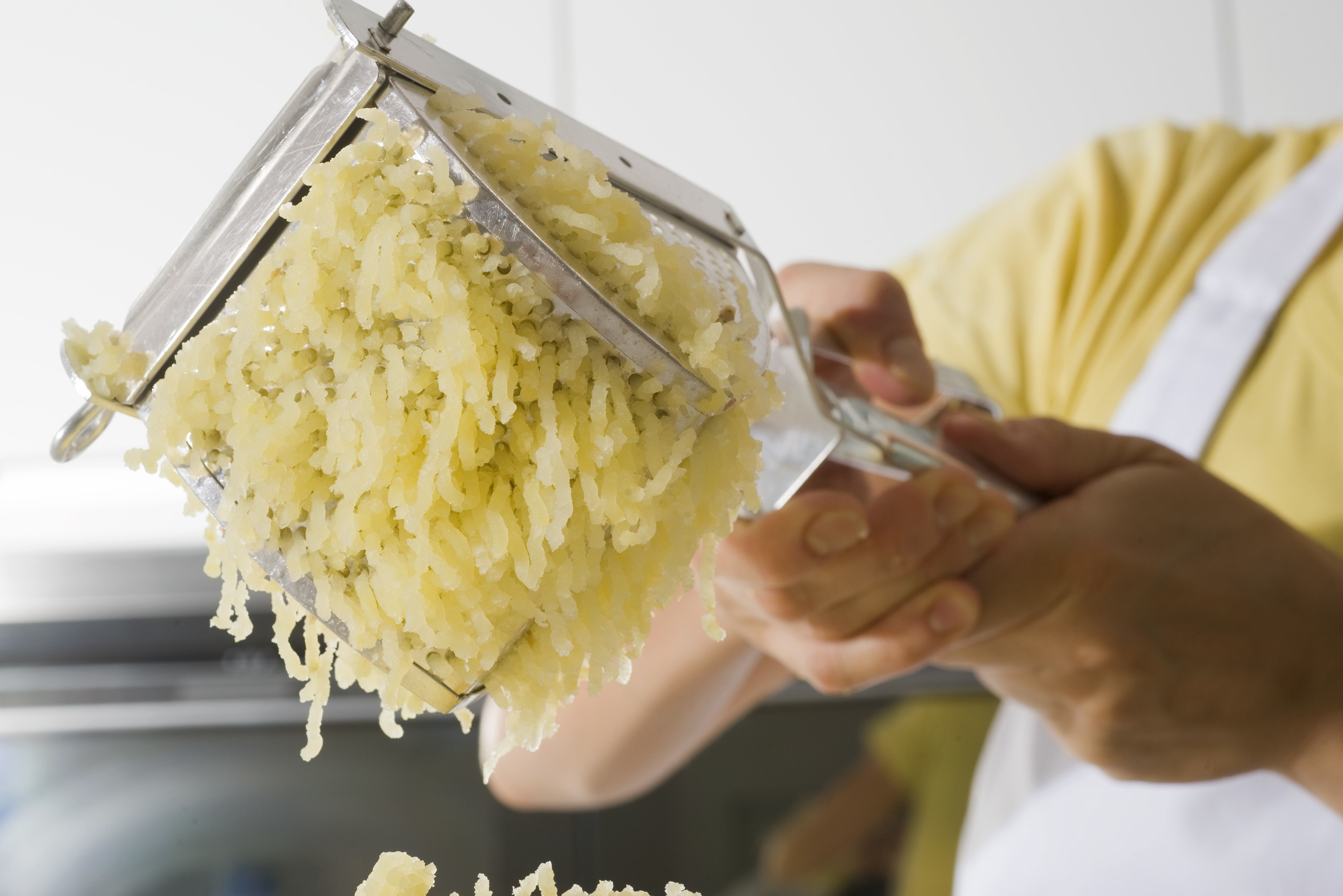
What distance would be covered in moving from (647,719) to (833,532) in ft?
1.22

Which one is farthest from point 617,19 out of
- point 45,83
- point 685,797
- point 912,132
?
point 685,797

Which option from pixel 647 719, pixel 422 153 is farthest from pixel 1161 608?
pixel 422 153

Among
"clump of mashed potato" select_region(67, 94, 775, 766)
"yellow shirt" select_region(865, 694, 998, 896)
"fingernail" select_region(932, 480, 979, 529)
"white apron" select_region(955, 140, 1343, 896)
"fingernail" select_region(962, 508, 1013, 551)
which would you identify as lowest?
"yellow shirt" select_region(865, 694, 998, 896)

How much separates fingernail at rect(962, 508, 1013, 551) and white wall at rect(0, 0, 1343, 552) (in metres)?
0.79

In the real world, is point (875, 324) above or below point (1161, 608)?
above

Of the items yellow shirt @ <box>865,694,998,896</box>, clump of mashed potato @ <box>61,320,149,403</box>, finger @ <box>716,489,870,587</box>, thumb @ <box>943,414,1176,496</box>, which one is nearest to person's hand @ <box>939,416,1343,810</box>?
thumb @ <box>943,414,1176,496</box>

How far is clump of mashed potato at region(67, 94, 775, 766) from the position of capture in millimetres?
290

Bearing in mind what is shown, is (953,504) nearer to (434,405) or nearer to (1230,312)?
(434,405)

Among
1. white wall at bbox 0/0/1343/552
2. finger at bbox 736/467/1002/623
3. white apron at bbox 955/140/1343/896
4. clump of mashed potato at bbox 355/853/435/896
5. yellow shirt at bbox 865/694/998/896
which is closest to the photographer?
clump of mashed potato at bbox 355/853/435/896

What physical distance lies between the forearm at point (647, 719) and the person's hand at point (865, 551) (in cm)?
14

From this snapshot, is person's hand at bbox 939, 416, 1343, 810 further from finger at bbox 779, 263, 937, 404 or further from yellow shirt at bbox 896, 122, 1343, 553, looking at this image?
yellow shirt at bbox 896, 122, 1343, 553

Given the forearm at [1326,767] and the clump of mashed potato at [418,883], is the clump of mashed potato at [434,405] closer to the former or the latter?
the clump of mashed potato at [418,883]

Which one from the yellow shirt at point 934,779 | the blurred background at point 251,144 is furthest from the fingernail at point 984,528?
the yellow shirt at point 934,779

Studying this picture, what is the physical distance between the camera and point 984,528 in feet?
1.70
